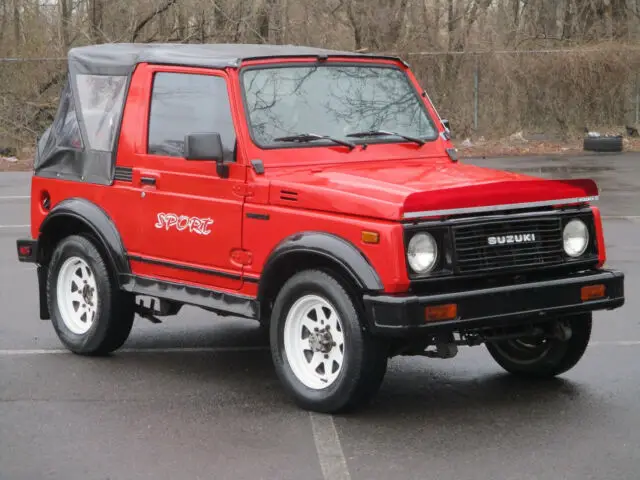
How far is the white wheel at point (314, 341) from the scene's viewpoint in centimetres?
713

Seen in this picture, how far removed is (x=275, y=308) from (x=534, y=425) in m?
1.54

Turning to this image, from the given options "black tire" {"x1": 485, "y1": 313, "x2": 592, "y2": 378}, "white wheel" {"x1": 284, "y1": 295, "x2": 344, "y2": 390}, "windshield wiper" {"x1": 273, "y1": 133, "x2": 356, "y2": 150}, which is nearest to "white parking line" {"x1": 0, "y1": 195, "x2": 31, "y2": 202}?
"windshield wiper" {"x1": 273, "y1": 133, "x2": 356, "y2": 150}

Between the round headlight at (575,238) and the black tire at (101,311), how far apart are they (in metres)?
2.88

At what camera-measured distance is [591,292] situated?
7297mm

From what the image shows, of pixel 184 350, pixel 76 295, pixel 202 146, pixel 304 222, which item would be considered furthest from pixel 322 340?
pixel 76 295

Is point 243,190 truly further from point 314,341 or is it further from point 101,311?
point 101,311

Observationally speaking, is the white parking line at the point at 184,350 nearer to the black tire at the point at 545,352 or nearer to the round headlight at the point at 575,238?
the black tire at the point at 545,352

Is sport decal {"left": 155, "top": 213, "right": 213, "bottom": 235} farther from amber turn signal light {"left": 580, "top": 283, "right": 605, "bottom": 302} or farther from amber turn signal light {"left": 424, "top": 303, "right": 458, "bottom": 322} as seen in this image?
amber turn signal light {"left": 580, "top": 283, "right": 605, "bottom": 302}

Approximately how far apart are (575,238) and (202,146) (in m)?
2.15

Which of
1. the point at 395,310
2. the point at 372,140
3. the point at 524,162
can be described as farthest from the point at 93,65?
the point at 524,162

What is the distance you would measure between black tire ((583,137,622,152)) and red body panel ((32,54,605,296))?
20538 millimetres

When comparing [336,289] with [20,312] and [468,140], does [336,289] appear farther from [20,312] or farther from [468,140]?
[468,140]

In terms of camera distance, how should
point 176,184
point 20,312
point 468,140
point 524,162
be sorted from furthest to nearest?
point 468,140 → point 524,162 → point 20,312 → point 176,184

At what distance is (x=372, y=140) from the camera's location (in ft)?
26.9
